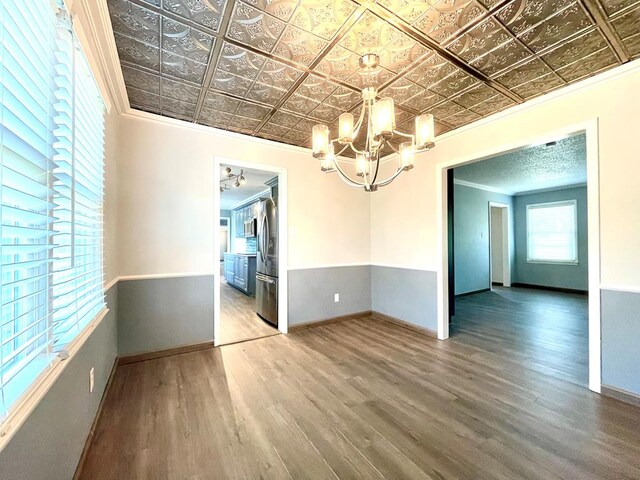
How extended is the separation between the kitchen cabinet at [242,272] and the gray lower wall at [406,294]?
9.49ft

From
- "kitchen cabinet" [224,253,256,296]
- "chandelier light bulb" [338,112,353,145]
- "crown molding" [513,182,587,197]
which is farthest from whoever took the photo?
"crown molding" [513,182,587,197]

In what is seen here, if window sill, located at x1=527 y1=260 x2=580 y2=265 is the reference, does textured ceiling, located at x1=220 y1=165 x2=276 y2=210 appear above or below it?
above

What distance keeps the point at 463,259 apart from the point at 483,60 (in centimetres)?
481

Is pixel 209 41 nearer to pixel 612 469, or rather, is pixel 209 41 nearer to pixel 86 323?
pixel 86 323

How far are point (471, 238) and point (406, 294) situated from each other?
343cm

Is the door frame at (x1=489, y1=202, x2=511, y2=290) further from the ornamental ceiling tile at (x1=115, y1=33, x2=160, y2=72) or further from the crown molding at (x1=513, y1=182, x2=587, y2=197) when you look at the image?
the ornamental ceiling tile at (x1=115, y1=33, x2=160, y2=72)

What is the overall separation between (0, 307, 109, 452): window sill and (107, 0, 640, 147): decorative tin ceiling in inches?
70.9

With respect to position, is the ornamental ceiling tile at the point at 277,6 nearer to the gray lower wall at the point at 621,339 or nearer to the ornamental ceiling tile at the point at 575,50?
the ornamental ceiling tile at the point at 575,50

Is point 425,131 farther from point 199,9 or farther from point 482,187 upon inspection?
point 482,187

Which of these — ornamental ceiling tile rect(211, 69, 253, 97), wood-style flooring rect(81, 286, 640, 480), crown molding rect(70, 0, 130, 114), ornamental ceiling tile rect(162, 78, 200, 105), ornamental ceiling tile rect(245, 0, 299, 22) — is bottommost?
wood-style flooring rect(81, 286, 640, 480)

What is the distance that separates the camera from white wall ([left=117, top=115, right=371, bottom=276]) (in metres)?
2.60

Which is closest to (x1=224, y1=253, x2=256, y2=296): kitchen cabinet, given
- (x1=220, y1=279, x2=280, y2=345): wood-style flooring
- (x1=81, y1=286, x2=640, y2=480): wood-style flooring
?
(x1=220, y1=279, x2=280, y2=345): wood-style flooring

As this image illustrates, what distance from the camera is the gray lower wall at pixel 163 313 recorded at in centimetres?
258

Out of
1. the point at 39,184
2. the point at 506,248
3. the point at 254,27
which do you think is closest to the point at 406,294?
the point at 254,27
